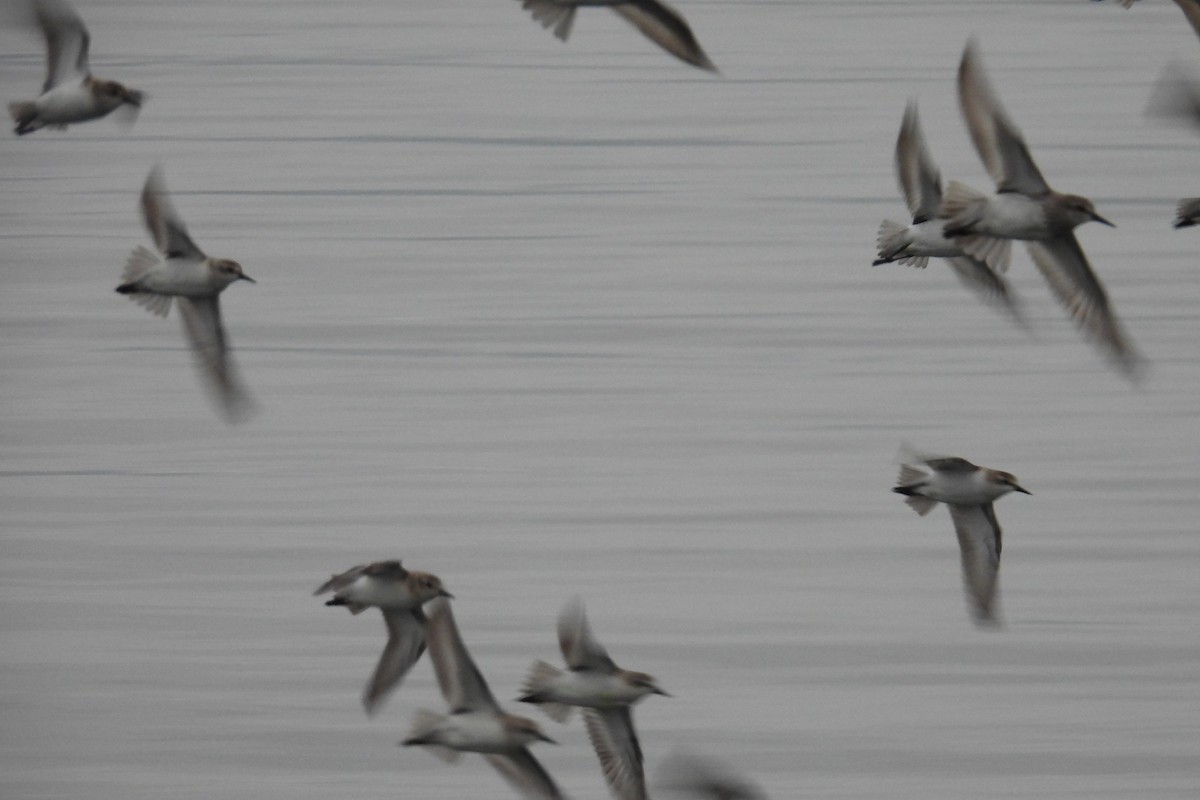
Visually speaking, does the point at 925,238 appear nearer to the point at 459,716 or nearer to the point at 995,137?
the point at 995,137

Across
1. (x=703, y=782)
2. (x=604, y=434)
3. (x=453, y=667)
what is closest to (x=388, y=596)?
(x=453, y=667)

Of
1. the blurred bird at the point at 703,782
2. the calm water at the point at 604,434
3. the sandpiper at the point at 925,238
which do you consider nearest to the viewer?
the blurred bird at the point at 703,782

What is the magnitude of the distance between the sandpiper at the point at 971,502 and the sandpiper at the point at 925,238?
1.53 feet

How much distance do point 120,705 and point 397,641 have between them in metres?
1.24

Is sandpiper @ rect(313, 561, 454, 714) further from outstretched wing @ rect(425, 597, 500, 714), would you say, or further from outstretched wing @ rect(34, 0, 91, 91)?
outstretched wing @ rect(34, 0, 91, 91)

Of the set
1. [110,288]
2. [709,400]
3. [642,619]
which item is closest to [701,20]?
[110,288]

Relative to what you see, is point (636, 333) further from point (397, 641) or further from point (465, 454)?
point (397, 641)

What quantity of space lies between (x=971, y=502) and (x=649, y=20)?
1.34 metres

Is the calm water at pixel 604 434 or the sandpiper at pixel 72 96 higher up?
the sandpiper at pixel 72 96

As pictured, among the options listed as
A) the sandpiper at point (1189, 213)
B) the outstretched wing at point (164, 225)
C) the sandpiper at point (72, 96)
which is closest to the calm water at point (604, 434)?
the outstretched wing at point (164, 225)

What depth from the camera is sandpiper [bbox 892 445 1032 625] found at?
18.1 ft

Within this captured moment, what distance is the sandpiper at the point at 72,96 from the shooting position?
6.01 m

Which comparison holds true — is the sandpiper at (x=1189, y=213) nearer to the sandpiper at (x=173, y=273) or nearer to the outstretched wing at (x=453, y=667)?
the outstretched wing at (x=453, y=667)

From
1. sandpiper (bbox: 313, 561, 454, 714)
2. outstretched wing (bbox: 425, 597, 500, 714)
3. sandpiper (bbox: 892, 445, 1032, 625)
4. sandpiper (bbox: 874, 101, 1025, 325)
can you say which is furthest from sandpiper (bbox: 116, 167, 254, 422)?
sandpiper (bbox: 892, 445, 1032, 625)
